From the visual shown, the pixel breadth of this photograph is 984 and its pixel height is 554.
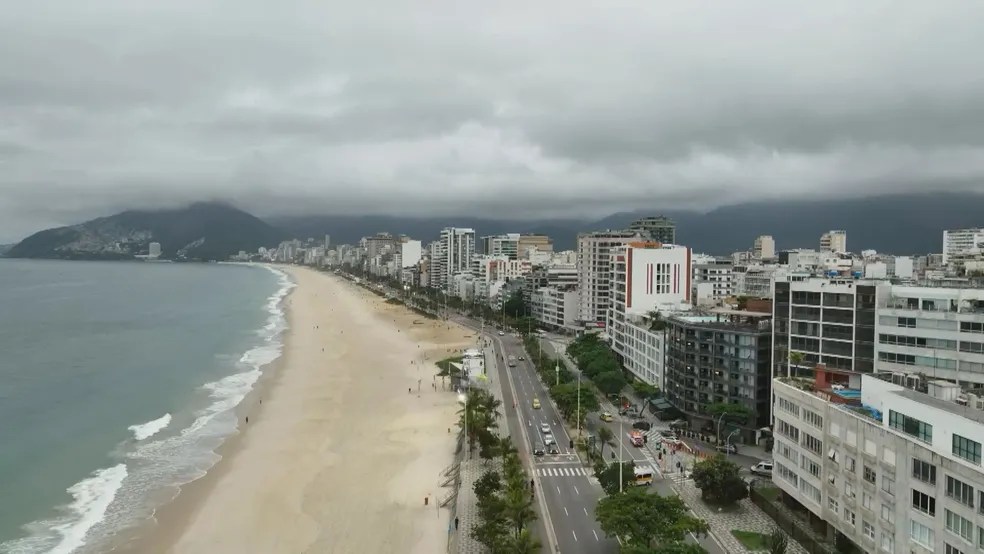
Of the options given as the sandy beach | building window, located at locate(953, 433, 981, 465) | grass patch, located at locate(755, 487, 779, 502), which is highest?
building window, located at locate(953, 433, 981, 465)

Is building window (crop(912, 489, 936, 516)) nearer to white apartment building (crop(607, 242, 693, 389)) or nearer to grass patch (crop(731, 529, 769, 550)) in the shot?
grass patch (crop(731, 529, 769, 550))

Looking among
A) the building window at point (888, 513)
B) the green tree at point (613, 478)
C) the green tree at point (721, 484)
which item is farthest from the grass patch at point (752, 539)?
the building window at point (888, 513)

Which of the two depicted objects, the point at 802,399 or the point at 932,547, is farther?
the point at 802,399

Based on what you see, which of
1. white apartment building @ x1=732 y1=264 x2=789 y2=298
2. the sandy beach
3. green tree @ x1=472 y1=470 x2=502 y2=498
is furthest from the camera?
white apartment building @ x1=732 y1=264 x2=789 y2=298

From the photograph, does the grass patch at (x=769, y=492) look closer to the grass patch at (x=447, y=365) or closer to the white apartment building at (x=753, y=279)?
the grass patch at (x=447, y=365)

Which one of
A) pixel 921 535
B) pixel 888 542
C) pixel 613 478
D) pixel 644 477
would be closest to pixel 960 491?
pixel 921 535

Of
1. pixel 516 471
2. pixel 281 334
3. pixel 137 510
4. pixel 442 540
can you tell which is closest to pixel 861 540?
pixel 516 471

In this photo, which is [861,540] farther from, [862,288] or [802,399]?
[862,288]

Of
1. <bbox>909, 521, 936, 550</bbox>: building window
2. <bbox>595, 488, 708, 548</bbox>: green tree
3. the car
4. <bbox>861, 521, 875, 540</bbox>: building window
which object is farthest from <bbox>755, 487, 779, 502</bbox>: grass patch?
<bbox>909, 521, 936, 550</bbox>: building window
